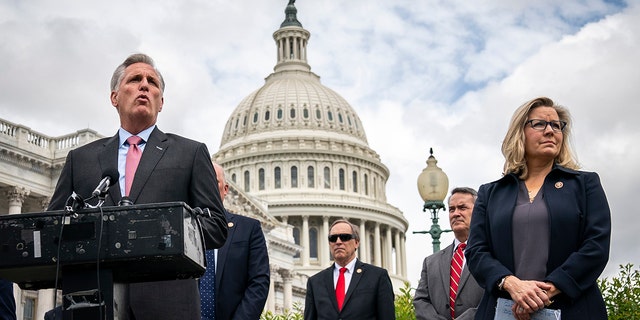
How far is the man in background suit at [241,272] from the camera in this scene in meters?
7.57

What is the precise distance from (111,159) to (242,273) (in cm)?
327

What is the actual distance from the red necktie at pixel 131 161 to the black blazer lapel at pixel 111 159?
44 mm

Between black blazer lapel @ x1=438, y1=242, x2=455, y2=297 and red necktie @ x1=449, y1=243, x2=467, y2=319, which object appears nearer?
red necktie @ x1=449, y1=243, x2=467, y2=319

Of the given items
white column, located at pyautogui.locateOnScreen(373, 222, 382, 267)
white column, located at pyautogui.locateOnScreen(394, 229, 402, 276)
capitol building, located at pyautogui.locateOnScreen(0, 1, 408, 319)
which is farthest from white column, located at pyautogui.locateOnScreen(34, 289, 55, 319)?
white column, located at pyautogui.locateOnScreen(394, 229, 402, 276)

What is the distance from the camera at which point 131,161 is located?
4.58 m

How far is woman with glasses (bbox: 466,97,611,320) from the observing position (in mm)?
4973

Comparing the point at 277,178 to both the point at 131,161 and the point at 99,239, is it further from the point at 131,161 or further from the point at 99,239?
the point at 99,239

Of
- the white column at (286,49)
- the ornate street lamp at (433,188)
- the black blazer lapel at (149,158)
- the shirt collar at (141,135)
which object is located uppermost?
the white column at (286,49)

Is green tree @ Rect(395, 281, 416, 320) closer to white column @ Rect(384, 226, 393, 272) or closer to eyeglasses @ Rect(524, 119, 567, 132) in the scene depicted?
eyeglasses @ Rect(524, 119, 567, 132)

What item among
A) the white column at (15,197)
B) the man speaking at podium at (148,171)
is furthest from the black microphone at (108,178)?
the white column at (15,197)

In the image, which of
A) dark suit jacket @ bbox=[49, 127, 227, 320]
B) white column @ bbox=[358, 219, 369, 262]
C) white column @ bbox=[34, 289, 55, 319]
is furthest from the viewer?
white column @ bbox=[358, 219, 369, 262]

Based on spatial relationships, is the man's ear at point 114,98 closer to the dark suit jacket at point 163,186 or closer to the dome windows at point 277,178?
the dark suit jacket at point 163,186

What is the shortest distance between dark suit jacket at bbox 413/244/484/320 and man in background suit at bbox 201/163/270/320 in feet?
4.62

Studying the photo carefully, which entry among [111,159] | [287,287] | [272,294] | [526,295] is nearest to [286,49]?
[287,287]
